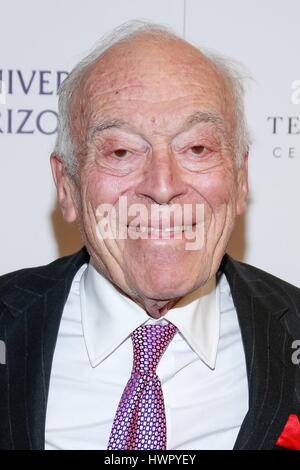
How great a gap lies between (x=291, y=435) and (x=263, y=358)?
0.15 meters

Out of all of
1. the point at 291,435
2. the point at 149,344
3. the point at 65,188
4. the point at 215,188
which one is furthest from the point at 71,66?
the point at 291,435

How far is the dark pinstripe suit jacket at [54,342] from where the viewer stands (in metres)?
1.51

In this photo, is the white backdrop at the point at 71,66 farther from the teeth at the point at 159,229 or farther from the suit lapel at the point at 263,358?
the teeth at the point at 159,229

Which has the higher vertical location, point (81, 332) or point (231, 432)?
point (81, 332)

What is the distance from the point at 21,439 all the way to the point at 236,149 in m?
0.69

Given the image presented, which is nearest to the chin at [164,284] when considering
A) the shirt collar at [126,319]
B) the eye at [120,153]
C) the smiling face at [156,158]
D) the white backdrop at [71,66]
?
the smiling face at [156,158]

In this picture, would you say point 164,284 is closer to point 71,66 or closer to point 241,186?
point 241,186

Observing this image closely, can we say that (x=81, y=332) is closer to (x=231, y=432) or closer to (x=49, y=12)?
(x=231, y=432)

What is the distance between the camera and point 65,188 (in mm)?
1712

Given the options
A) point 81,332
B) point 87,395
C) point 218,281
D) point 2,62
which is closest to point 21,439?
point 87,395

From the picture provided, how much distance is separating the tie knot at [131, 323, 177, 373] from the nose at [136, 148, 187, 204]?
28cm

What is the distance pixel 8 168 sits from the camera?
2.07 metres

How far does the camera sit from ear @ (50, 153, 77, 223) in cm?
169

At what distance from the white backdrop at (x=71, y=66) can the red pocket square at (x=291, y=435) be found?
0.66 m
